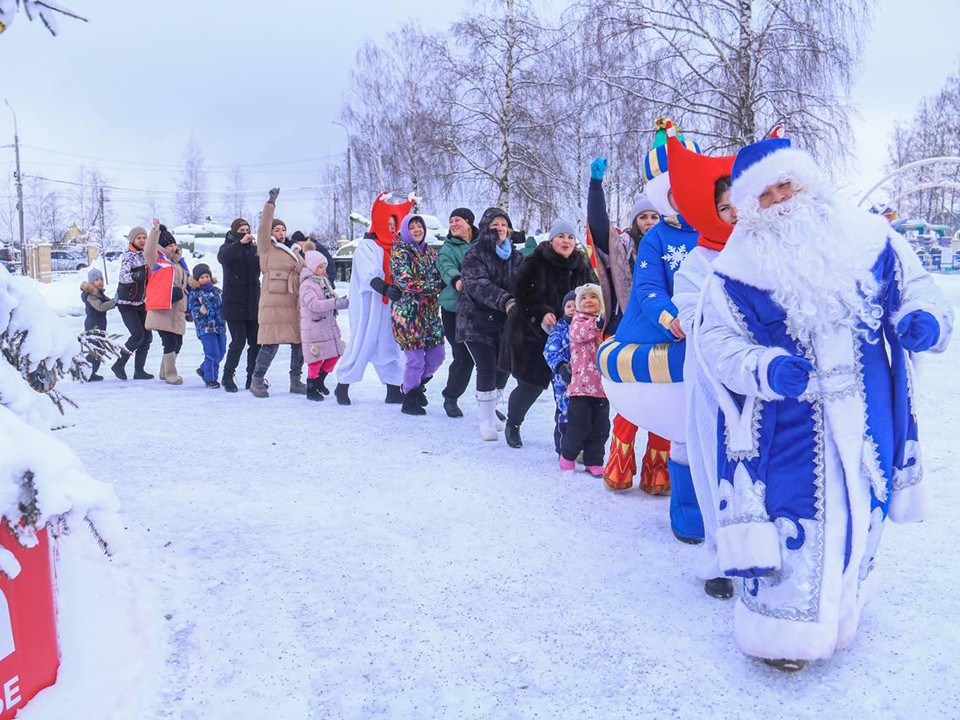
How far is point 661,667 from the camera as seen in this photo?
2576 millimetres

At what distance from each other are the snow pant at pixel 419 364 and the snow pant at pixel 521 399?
49.3 inches

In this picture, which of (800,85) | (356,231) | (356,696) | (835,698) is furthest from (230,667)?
(356,231)

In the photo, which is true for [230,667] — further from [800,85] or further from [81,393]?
[800,85]

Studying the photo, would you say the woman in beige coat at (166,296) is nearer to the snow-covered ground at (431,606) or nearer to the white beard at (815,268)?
the snow-covered ground at (431,606)

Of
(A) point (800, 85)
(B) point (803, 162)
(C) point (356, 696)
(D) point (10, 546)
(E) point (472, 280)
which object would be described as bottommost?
(C) point (356, 696)

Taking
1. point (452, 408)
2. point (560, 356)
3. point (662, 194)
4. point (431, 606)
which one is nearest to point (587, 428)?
point (560, 356)

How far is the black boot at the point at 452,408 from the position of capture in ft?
21.6

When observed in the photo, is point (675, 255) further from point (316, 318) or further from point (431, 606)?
point (316, 318)

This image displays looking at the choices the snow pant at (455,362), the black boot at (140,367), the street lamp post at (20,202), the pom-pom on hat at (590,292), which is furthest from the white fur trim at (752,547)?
the street lamp post at (20,202)

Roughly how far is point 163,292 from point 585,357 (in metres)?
5.21

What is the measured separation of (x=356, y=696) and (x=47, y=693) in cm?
85

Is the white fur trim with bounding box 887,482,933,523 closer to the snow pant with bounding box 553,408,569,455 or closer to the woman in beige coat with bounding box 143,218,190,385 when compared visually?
the snow pant with bounding box 553,408,569,455

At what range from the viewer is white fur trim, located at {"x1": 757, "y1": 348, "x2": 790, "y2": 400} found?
2354mm

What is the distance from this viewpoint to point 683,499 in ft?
12.0
